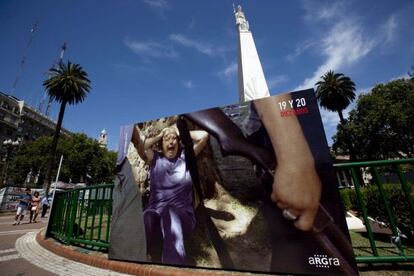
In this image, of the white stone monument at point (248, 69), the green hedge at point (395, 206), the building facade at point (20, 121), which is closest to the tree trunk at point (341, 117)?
the white stone monument at point (248, 69)

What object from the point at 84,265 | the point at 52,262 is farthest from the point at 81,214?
the point at 84,265

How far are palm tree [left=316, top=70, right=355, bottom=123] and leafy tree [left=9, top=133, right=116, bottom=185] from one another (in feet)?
134

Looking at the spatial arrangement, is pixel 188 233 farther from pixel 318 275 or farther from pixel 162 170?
pixel 318 275

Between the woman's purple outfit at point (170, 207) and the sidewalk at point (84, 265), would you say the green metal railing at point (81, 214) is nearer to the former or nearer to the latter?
the sidewalk at point (84, 265)

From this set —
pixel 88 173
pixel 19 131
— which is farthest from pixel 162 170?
pixel 19 131

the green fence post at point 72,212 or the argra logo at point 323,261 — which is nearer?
the argra logo at point 323,261

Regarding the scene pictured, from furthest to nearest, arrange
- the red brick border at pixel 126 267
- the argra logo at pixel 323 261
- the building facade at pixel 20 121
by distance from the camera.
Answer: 1. the building facade at pixel 20 121
2. the red brick border at pixel 126 267
3. the argra logo at pixel 323 261

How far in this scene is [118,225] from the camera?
5.29 m

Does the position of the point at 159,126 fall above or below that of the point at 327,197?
above

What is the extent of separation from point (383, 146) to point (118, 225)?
30.7m

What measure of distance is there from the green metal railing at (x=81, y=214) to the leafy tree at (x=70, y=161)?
131 ft

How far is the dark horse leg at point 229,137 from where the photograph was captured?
3.80 meters

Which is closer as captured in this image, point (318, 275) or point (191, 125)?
point (318, 275)

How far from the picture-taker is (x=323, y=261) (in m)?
3.16
